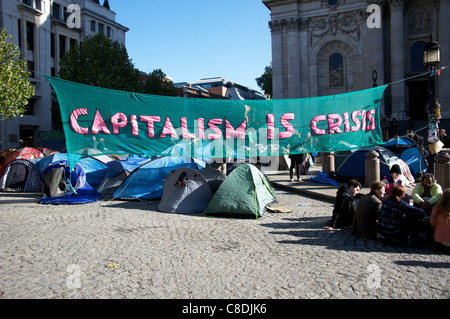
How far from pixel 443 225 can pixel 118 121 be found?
22.5 feet

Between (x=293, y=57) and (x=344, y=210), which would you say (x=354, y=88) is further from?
(x=344, y=210)

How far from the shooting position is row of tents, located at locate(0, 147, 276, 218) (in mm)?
9164

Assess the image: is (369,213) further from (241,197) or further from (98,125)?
(98,125)

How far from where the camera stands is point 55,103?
4069cm

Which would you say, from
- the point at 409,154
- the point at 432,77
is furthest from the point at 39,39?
the point at 432,77

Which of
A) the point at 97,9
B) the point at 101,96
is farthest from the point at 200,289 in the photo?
the point at 97,9

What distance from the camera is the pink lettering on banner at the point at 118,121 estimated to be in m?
8.34

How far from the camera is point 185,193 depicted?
990 centimetres

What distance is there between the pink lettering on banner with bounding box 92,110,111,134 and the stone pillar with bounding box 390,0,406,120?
29360 mm

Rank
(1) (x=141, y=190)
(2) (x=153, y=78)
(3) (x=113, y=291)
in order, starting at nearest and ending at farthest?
(3) (x=113, y=291), (1) (x=141, y=190), (2) (x=153, y=78)

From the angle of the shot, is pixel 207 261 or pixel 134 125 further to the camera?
pixel 134 125

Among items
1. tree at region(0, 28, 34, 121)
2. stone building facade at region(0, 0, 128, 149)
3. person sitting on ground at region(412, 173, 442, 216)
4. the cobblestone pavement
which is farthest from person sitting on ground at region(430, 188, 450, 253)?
stone building facade at region(0, 0, 128, 149)

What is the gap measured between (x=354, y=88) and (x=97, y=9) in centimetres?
3609

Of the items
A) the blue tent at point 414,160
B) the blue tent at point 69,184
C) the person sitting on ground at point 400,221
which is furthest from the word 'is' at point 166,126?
the blue tent at point 414,160
